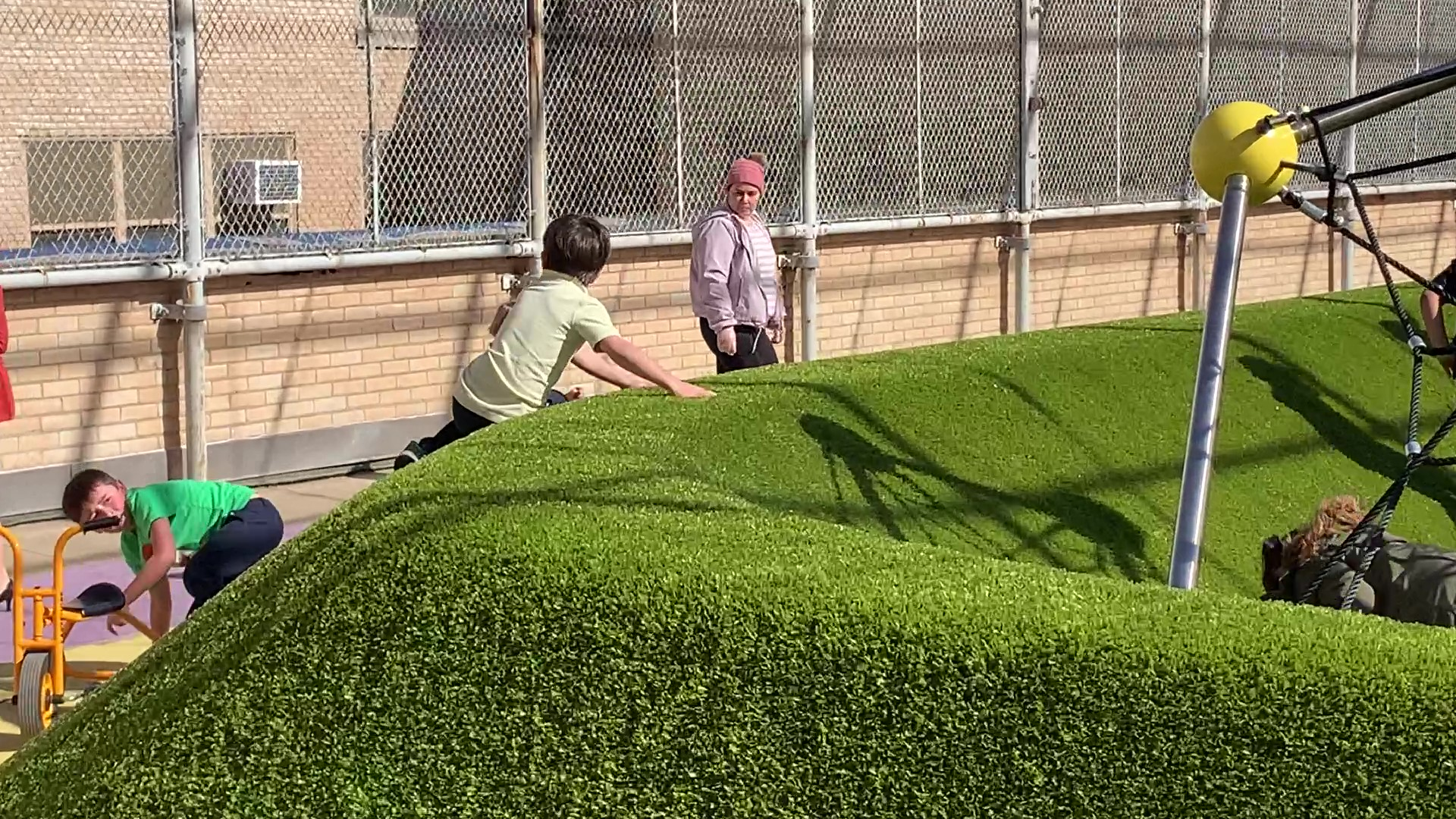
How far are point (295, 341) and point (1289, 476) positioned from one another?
16.2ft

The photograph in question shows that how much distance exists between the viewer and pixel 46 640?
6.12 meters

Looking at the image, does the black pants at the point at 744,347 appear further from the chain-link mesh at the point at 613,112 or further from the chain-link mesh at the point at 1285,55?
the chain-link mesh at the point at 1285,55

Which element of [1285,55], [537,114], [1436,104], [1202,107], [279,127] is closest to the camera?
[279,127]

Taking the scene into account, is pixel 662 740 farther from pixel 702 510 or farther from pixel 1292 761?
pixel 1292 761

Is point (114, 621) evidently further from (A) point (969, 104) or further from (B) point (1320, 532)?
(A) point (969, 104)

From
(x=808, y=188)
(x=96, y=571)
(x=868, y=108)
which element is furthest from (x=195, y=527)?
(x=868, y=108)

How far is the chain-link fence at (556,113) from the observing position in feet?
31.4

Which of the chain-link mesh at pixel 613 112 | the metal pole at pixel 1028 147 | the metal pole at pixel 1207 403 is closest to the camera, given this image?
the metal pole at pixel 1207 403

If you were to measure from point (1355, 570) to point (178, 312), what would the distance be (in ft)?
19.4

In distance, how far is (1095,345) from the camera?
7238 millimetres

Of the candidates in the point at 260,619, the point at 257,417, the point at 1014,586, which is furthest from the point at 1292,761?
the point at 257,417

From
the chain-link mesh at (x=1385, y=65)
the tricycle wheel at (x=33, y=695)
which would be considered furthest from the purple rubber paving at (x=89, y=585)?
the chain-link mesh at (x=1385, y=65)

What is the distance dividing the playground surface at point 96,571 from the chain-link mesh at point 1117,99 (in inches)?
254

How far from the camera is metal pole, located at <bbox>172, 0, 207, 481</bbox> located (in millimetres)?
9195
